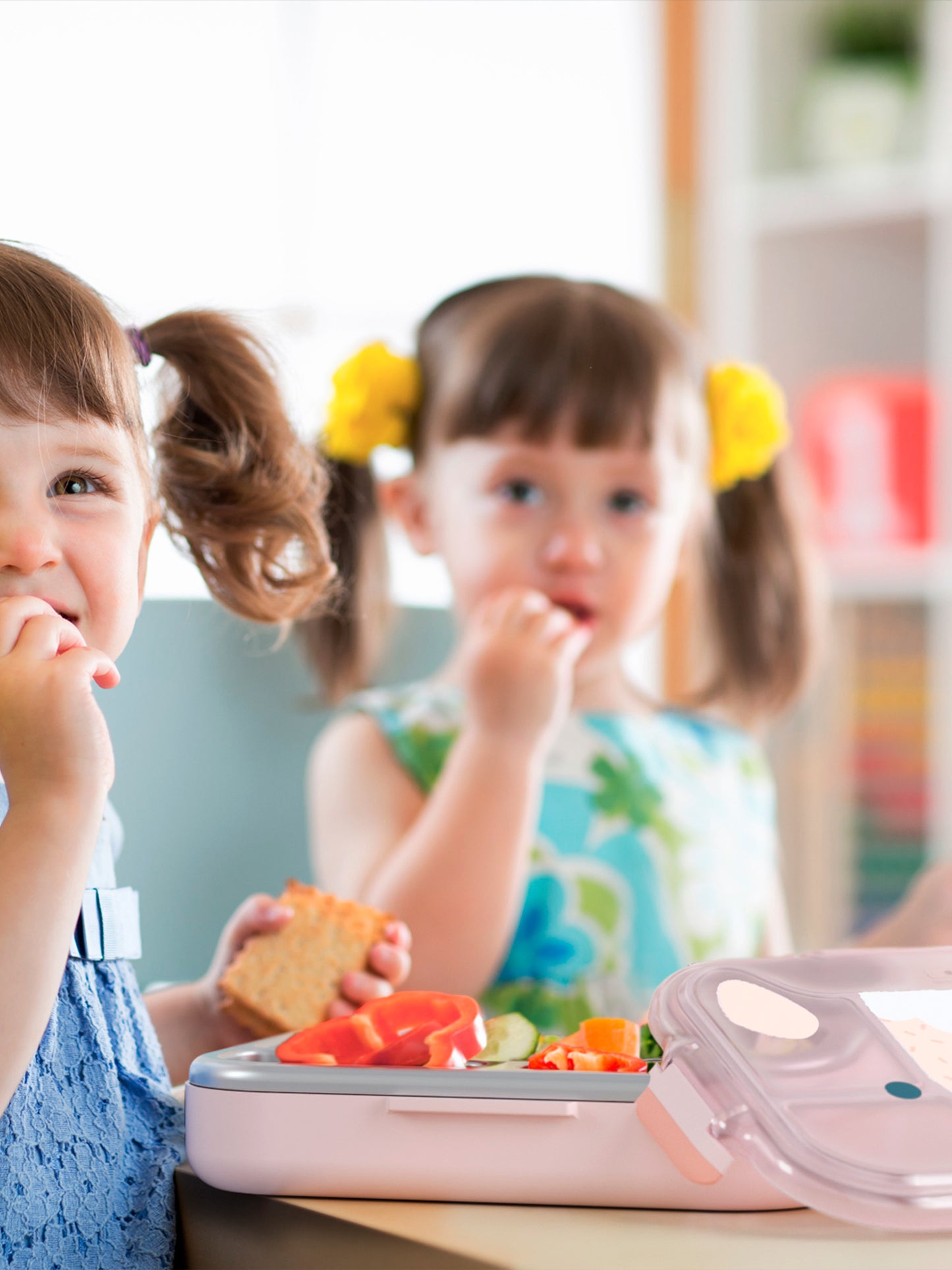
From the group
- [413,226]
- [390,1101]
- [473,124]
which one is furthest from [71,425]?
[473,124]

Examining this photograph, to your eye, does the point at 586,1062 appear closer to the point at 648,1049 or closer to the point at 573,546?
the point at 648,1049

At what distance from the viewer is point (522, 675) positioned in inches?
31.6

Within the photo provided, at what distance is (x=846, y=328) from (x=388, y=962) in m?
1.49

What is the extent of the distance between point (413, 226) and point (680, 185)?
420mm

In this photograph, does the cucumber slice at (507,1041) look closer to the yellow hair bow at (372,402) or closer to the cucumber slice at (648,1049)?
the cucumber slice at (648,1049)

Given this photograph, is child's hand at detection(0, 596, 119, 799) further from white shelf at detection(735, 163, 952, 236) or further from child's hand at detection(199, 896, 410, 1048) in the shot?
white shelf at detection(735, 163, 952, 236)

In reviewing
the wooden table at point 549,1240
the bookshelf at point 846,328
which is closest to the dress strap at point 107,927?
the wooden table at point 549,1240

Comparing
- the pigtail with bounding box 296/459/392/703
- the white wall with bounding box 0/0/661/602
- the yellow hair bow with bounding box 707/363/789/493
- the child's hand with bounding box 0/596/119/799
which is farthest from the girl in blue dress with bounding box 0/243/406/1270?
the yellow hair bow with bounding box 707/363/789/493

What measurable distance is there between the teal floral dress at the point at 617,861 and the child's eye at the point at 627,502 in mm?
184

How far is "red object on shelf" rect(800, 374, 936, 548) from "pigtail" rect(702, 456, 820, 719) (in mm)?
603

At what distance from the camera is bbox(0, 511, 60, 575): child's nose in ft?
1.48

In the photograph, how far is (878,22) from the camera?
1793 millimetres

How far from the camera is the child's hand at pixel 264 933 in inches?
22.2

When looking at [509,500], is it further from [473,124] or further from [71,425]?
[473,124]
